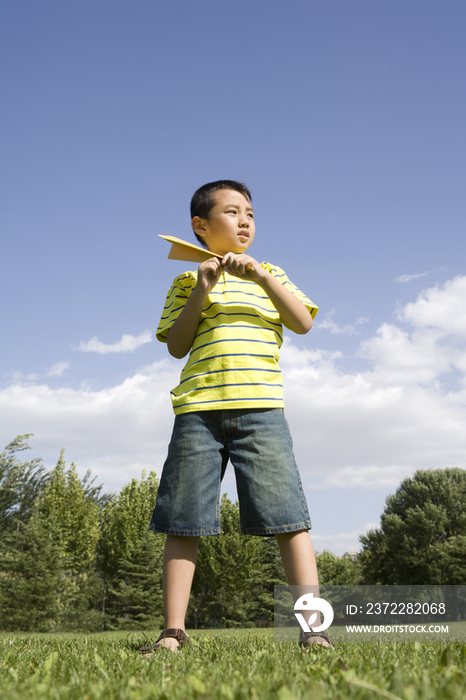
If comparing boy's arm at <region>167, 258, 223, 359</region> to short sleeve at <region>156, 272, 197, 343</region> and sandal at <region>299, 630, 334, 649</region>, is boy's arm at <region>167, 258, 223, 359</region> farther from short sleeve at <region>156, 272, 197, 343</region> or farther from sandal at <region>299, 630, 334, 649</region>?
sandal at <region>299, 630, 334, 649</region>

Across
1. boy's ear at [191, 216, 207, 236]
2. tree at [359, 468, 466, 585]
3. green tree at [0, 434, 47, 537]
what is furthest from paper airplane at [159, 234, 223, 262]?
tree at [359, 468, 466, 585]

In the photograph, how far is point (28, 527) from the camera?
2272 centimetres

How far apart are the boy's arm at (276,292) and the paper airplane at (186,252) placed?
0.18m

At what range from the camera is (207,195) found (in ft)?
10.6

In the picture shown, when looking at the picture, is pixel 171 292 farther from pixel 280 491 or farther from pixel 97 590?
pixel 97 590

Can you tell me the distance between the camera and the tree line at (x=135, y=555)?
2247 cm

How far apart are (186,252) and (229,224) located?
342 millimetres

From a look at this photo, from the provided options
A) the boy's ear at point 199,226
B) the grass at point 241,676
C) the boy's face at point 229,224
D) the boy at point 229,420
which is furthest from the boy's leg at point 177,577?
the boy's ear at point 199,226

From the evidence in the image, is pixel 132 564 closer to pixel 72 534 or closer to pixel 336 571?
pixel 72 534

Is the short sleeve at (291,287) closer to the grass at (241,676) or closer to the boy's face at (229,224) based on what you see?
the boy's face at (229,224)

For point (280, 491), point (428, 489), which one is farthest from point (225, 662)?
point (428, 489)

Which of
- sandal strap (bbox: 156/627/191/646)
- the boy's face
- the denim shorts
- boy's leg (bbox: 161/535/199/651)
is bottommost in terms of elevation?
sandal strap (bbox: 156/627/191/646)

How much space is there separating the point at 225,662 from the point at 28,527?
2386 centimetres

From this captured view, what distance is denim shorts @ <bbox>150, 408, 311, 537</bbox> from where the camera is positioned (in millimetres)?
2549
